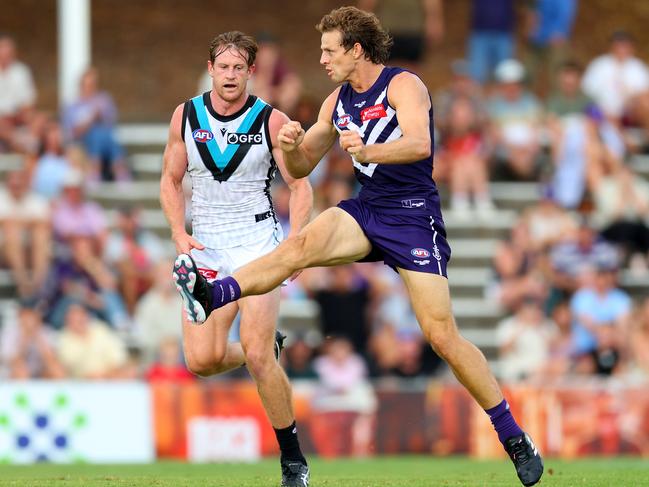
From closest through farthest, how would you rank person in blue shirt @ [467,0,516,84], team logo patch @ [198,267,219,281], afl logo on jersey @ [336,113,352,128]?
afl logo on jersey @ [336,113,352,128] < team logo patch @ [198,267,219,281] < person in blue shirt @ [467,0,516,84]

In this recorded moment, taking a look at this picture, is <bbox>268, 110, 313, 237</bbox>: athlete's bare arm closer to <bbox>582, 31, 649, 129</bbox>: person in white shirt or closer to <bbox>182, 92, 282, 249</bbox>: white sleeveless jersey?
<bbox>182, 92, 282, 249</bbox>: white sleeveless jersey

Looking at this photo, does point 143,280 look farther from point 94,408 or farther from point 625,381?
point 625,381

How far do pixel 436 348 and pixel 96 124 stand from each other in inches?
401

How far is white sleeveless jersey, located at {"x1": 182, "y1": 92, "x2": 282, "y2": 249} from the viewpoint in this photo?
32.9 feet

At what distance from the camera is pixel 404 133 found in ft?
30.1

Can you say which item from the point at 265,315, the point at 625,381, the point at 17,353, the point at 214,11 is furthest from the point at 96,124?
the point at 265,315

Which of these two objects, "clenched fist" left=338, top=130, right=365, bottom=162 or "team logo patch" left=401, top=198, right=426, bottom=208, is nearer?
"clenched fist" left=338, top=130, right=365, bottom=162

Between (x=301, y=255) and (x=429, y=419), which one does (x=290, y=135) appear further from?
(x=429, y=419)

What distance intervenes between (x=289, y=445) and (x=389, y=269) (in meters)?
8.10

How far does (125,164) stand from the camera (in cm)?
1952

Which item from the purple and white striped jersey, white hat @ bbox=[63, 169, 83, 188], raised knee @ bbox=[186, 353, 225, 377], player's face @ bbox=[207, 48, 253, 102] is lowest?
raised knee @ bbox=[186, 353, 225, 377]

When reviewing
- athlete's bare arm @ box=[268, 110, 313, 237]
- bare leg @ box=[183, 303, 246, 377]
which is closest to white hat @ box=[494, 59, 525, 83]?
athlete's bare arm @ box=[268, 110, 313, 237]

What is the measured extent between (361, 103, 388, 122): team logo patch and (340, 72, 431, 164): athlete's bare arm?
0.26 ft

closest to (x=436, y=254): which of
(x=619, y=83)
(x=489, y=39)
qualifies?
(x=489, y=39)
